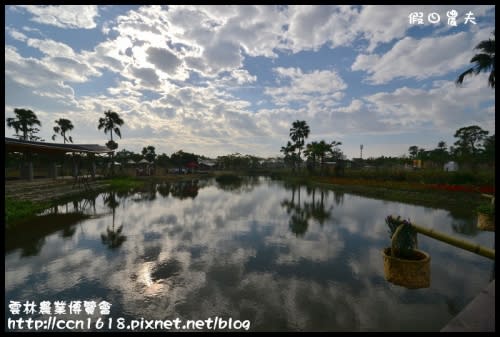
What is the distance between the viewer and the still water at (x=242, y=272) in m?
4.90

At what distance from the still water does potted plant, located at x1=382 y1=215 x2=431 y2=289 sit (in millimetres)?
3186

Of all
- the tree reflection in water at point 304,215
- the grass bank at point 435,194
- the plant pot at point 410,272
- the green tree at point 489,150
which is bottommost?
the tree reflection in water at point 304,215

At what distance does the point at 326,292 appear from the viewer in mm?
5715

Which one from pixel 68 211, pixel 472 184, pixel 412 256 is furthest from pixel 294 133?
pixel 412 256

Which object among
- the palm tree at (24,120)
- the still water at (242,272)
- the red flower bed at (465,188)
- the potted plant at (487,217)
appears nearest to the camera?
the potted plant at (487,217)

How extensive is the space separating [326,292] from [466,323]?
292 centimetres

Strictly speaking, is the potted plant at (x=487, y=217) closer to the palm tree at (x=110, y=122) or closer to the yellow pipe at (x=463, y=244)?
the yellow pipe at (x=463, y=244)

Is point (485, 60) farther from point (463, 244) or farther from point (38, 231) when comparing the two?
point (38, 231)

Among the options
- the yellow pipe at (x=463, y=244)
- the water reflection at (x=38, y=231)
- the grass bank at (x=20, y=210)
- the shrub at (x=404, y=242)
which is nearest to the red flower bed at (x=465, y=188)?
the yellow pipe at (x=463, y=244)

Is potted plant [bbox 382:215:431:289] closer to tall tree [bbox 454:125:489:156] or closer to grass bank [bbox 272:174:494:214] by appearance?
grass bank [bbox 272:174:494:214]

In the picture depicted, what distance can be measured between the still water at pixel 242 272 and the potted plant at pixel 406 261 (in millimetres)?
3186

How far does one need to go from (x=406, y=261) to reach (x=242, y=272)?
559 centimetres
